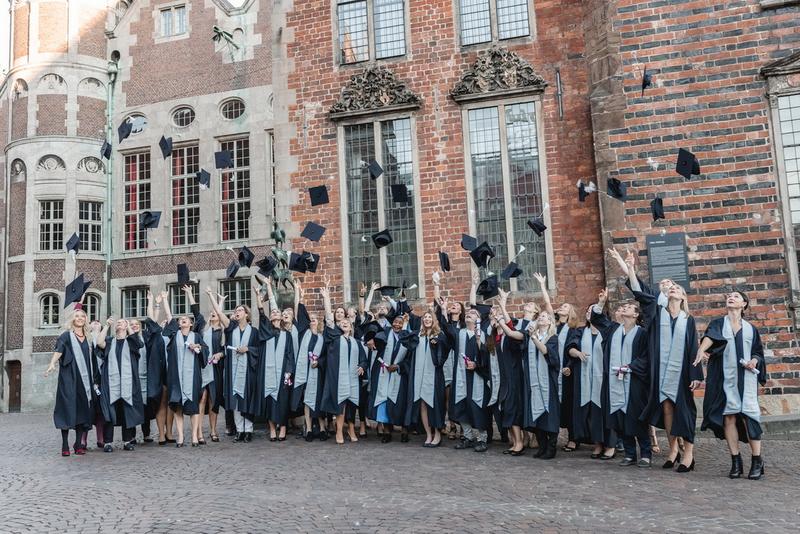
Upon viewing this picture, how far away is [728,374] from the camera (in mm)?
7707

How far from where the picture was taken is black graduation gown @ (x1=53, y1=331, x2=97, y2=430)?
34.1 ft

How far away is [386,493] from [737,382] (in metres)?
3.78

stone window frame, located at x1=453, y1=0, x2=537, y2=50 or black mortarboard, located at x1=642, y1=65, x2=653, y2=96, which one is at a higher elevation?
stone window frame, located at x1=453, y1=0, x2=537, y2=50

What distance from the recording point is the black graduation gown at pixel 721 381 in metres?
7.62

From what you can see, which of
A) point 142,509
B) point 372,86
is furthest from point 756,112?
point 142,509

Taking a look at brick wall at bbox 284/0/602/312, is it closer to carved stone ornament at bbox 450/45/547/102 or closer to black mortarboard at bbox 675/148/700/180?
carved stone ornament at bbox 450/45/547/102

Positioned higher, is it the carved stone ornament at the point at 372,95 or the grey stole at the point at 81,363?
the carved stone ornament at the point at 372,95

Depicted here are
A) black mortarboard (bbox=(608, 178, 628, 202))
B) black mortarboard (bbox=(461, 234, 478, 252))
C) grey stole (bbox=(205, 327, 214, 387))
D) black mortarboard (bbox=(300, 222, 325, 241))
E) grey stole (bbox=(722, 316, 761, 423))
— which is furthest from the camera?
black mortarboard (bbox=(300, 222, 325, 241))

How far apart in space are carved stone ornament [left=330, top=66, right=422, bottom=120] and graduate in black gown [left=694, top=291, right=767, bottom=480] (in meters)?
8.14

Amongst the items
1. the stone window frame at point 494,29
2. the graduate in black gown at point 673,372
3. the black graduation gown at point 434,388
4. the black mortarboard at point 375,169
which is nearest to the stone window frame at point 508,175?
the stone window frame at point 494,29

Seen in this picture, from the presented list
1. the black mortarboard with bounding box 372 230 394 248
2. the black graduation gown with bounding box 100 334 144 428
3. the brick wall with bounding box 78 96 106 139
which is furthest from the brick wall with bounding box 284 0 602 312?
the brick wall with bounding box 78 96 106 139

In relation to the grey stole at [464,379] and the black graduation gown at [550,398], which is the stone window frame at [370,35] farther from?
the black graduation gown at [550,398]

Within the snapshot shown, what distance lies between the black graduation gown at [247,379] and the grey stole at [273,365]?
148 millimetres

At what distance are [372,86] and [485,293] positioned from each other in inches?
227
